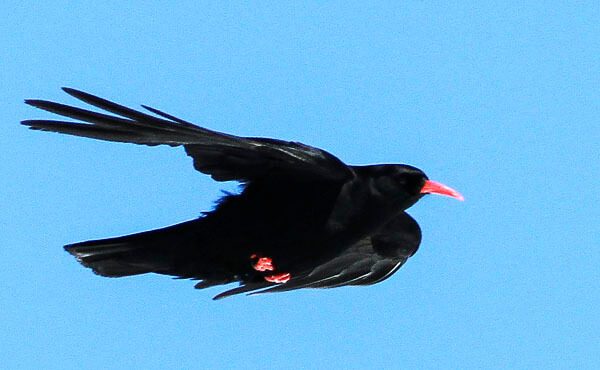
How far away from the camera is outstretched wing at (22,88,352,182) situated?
36.0ft

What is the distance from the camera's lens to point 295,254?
472 inches

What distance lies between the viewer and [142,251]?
12.1 meters

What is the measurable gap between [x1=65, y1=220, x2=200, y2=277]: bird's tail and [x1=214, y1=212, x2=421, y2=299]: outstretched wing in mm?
1428

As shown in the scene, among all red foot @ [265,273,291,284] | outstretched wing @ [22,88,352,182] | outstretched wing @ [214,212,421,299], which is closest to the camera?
outstretched wing @ [22,88,352,182]

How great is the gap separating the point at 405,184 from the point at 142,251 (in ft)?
6.73

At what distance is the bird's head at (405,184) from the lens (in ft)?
40.4

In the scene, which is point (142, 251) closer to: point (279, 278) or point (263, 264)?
point (263, 264)

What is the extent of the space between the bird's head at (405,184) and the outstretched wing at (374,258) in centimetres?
67

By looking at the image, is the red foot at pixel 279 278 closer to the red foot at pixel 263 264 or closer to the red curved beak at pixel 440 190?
the red foot at pixel 263 264

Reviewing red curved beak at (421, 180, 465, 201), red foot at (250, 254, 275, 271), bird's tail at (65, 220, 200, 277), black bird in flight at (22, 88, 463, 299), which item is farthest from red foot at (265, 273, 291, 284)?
red curved beak at (421, 180, 465, 201)

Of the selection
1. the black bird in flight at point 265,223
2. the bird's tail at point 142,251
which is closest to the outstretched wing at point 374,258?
the black bird in flight at point 265,223

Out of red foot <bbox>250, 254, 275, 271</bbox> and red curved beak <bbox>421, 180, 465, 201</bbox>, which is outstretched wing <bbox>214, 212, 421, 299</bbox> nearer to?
red curved beak <bbox>421, 180, 465, 201</bbox>

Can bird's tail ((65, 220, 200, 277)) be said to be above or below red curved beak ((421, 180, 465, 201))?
below

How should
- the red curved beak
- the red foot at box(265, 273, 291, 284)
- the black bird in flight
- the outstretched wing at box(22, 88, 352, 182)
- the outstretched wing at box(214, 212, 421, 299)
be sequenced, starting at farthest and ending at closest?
1. the outstretched wing at box(214, 212, 421, 299)
2. the red curved beak
3. the red foot at box(265, 273, 291, 284)
4. the black bird in flight
5. the outstretched wing at box(22, 88, 352, 182)
